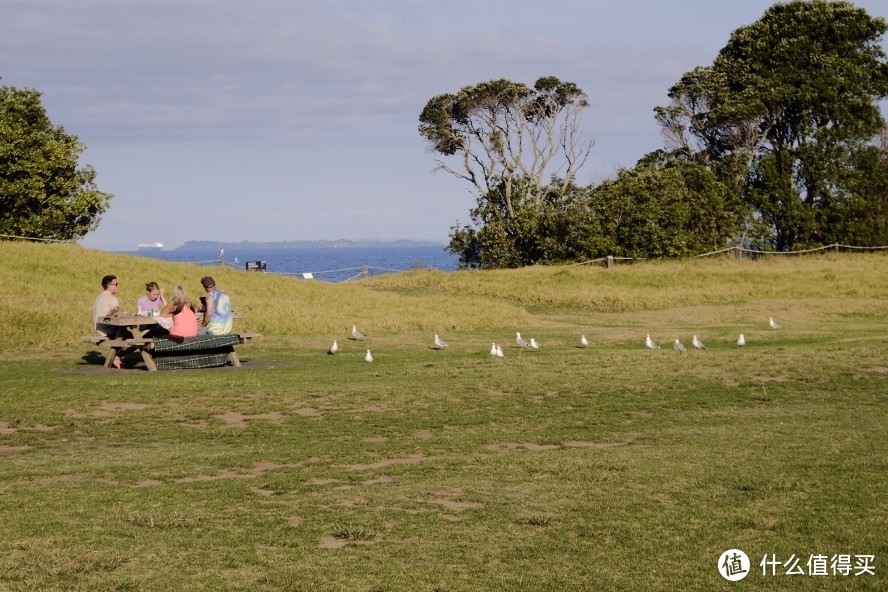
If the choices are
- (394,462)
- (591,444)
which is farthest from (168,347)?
(591,444)

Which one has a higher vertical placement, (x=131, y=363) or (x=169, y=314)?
(x=169, y=314)

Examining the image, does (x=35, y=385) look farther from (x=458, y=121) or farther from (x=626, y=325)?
(x=458, y=121)

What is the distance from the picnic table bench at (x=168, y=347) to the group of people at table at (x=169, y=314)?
0.49ft

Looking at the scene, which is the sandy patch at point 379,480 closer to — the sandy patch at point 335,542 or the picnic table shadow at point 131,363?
the sandy patch at point 335,542

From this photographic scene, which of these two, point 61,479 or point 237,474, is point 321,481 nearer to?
point 237,474

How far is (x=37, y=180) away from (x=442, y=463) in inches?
1648

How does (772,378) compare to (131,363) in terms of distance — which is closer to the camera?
(772,378)

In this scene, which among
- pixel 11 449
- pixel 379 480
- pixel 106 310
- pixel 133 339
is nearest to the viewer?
pixel 379 480

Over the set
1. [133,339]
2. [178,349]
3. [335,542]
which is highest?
[133,339]

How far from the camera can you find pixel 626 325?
3073cm

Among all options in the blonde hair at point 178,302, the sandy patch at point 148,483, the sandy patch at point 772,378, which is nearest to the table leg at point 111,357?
the blonde hair at point 178,302

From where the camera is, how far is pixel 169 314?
766 inches

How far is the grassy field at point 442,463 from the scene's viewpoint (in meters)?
7.67

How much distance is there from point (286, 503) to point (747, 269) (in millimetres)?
37908
